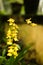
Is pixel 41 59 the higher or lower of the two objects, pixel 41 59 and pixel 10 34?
the lower

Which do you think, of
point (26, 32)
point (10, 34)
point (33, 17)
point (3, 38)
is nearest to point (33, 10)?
point (33, 17)

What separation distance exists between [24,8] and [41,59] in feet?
1.82

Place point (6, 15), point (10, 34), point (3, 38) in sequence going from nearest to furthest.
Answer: point (10, 34) → point (3, 38) → point (6, 15)

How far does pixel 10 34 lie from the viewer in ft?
5.50

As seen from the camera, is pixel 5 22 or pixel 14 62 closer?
pixel 14 62

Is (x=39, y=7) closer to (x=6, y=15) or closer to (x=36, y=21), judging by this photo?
(x=36, y=21)

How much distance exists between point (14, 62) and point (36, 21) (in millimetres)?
805

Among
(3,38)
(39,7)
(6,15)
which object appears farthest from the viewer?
(6,15)

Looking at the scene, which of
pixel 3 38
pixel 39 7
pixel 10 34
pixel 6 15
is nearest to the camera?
pixel 10 34

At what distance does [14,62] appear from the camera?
5.70 feet

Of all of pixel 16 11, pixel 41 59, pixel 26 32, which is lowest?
pixel 41 59

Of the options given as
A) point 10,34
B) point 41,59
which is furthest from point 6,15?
point 10,34

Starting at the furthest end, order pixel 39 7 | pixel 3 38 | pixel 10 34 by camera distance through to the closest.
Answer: pixel 39 7 < pixel 3 38 < pixel 10 34

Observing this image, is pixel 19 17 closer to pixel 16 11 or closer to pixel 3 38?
pixel 16 11
